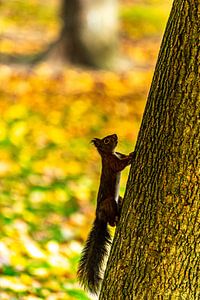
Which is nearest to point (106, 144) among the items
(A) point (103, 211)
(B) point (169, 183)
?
(A) point (103, 211)

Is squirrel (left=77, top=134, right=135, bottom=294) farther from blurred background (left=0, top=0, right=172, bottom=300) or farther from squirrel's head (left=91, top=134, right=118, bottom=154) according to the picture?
blurred background (left=0, top=0, right=172, bottom=300)

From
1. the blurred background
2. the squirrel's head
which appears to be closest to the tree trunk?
the blurred background

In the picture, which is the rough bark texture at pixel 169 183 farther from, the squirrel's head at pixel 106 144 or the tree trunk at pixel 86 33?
the tree trunk at pixel 86 33

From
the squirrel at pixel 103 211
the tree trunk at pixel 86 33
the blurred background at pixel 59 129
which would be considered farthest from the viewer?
the tree trunk at pixel 86 33

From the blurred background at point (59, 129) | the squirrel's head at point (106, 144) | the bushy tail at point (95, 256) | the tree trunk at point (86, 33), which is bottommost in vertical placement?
the bushy tail at point (95, 256)

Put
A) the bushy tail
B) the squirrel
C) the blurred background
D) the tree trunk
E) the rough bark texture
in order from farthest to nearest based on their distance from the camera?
1. the tree trunk
2. the blurred background
3. the bushy tail
4. the squirrel
5. the rough bark texture

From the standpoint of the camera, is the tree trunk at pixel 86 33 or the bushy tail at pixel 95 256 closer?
the bushy tail at pixel 95 256

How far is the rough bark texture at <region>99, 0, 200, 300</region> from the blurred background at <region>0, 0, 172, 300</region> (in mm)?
1399

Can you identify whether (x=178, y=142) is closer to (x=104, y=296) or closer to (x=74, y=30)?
(x=104, y=296)

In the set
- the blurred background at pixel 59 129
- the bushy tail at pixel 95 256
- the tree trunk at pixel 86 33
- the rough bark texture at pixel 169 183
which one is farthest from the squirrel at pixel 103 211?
the tree trunk at pixel 86 33

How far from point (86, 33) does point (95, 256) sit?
351 inches

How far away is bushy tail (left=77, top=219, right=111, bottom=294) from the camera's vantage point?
3.82 m

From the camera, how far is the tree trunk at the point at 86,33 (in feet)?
40.2

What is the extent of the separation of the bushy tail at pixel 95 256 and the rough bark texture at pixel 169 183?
1.17 feet
